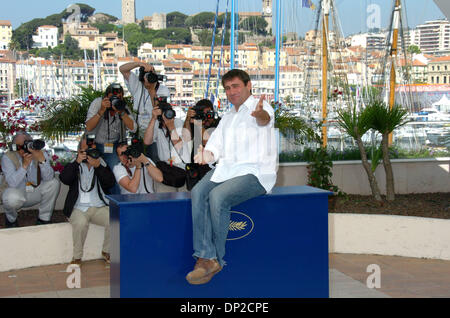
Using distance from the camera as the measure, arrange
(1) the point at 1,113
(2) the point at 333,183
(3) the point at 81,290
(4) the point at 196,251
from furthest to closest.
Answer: (2) the point at 333,183 < (1) the point at 1,113 < (3) the point at 81,290 < (4) the point at 196,251

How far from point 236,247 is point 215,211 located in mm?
402

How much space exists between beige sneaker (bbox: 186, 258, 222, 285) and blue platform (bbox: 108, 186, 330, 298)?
0.52 feet

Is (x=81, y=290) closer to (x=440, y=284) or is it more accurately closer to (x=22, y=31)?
(x=440, y=284)

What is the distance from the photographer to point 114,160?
6332mm

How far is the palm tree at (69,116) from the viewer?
24.8ft

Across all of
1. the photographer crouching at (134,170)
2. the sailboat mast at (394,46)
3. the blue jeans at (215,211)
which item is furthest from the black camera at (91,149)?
the sailboat mast at (394,46)

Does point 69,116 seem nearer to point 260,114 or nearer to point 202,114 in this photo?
point 202,114

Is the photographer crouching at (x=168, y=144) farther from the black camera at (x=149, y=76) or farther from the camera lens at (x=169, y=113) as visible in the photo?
the black camera at (x=149, y=76)

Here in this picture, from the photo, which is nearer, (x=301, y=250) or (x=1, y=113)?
(x=301, y=250)

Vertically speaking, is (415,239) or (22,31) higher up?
(22,31)
